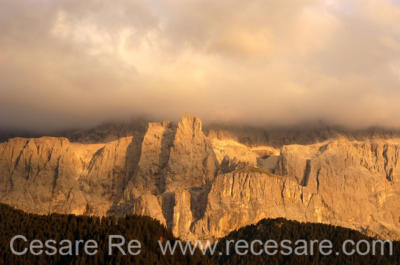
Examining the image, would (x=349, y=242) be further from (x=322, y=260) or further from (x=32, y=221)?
(x=32, y=221)

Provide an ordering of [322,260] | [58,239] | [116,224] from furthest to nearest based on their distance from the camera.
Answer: [322,260], [116,224], [58,239]

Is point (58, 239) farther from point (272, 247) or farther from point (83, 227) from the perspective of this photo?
point (272, 247)

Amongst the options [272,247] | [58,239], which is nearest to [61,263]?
[58,239]

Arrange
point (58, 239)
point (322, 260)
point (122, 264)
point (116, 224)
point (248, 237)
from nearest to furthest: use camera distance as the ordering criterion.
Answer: point (122, 264) < point (58, 239) < point (116, 224) < point (322, 260) < point (248, 237)

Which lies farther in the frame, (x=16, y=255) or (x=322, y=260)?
(x=322, y=260)

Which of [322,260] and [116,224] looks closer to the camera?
[116,224]

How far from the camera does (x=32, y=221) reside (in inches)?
2995

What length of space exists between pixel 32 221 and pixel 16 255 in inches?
435

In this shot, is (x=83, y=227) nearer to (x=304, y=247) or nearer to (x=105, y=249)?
(x=105, y=249)

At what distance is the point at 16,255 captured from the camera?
65250mm

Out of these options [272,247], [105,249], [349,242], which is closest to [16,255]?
[105,249]

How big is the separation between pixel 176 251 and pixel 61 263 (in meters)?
12.1

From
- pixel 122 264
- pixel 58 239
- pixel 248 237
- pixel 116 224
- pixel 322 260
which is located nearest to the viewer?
pixel 122 264

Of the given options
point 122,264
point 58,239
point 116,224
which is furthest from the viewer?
point 116,224
